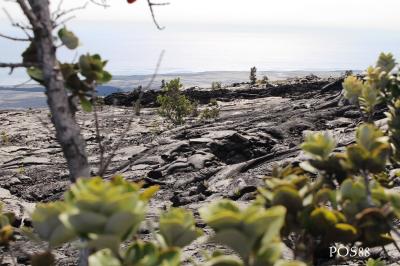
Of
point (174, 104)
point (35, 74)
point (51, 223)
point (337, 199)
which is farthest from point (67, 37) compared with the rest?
point (174, 104)

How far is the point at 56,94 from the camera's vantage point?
2.17 meters

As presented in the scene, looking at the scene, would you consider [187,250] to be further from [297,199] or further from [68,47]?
[297,199]

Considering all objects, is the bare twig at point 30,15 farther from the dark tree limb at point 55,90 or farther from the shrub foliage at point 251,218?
the shrub foliage at point 251,218

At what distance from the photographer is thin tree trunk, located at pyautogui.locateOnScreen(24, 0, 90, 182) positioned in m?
2.17

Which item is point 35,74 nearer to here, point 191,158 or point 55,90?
point 55,90

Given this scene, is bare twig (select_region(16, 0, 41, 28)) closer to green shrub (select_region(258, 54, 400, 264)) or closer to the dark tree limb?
the dark tree limb

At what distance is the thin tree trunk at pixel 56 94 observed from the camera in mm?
2174

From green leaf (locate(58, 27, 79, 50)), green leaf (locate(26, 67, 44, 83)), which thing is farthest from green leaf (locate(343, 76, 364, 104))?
green leaf (locate(26, 67, 44, 83))

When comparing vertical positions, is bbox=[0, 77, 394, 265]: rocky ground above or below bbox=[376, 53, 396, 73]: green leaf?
below

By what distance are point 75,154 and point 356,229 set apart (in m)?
1.36

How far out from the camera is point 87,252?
2.22m

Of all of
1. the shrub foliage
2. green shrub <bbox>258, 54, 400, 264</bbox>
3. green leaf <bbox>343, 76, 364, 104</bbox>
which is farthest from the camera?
green leaf <bbox>343, 76, 364, 104</bbox>

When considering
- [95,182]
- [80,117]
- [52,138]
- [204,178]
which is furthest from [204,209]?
[80,117]

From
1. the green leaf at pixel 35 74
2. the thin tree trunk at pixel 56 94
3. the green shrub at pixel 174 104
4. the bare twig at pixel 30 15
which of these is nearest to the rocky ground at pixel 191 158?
the green shrub at pixel 174 104
